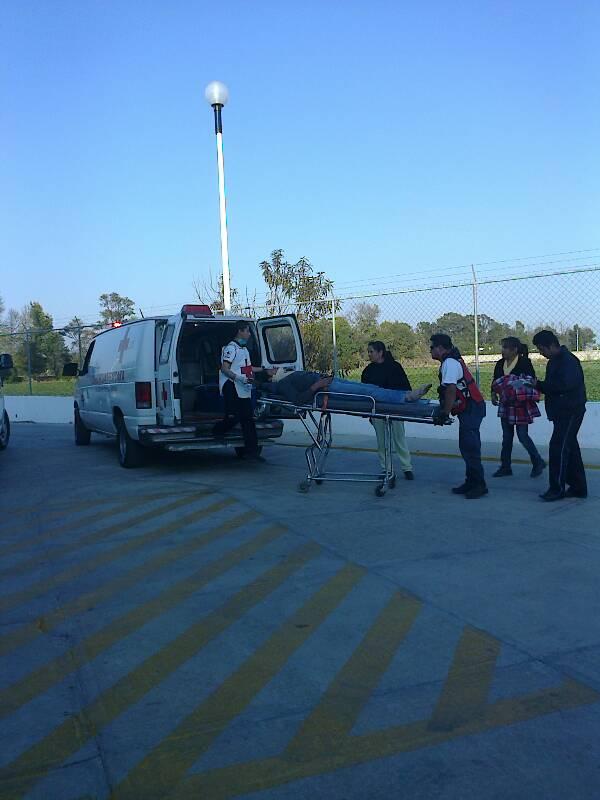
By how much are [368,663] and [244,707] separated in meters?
0.75

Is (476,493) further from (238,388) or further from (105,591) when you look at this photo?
(105,591)

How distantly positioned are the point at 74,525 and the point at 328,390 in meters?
2.87

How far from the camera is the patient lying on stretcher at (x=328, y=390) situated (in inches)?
319

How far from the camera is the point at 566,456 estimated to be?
776 centimetres

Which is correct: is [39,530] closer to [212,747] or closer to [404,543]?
[404,543]

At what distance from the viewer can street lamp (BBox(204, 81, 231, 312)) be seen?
584 inches

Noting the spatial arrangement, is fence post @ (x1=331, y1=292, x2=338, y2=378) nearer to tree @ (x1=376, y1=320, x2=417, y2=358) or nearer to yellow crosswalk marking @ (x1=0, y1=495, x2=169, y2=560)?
tree @ (x1=376, y1=320, x2=417, y2=358)

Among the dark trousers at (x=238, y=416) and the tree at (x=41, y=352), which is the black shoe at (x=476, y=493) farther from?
the tree at (x=41, y=352)

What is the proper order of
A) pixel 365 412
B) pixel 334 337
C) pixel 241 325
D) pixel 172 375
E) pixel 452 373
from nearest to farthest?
pixel 452 373 → pixel 365 412 → pixel 172 375 → pixel 241 325 → pixel 334 337

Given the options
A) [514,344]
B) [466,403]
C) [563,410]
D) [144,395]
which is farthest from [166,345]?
[563,410]

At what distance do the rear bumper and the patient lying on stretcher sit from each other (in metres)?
1.47

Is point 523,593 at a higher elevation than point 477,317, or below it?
below

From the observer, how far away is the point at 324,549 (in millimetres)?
6273

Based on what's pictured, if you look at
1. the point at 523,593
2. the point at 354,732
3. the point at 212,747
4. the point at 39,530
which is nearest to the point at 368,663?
the point at 354,732
